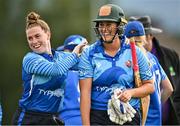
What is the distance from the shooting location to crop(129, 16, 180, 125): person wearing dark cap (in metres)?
13.9

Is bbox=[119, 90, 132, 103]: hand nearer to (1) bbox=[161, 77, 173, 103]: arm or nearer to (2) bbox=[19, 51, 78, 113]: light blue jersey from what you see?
(2) bbox=[19, 51, 78, 113]: light blue jersey

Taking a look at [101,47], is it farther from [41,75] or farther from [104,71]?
[41,75]

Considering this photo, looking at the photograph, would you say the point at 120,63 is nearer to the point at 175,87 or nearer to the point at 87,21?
the point at 175,87

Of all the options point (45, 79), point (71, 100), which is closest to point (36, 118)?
point (45, 79)

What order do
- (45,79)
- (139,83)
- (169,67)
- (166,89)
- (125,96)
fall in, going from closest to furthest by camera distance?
(125,96) < (139,83) < (45,79) < (166,89) < (169,67)

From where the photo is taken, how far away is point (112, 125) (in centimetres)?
1073

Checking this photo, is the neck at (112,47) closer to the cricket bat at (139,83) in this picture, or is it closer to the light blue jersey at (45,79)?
the cricket bat at (139,83)

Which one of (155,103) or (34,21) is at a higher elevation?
(34,21)

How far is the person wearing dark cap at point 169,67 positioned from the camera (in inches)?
546

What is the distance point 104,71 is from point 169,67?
12.7 ft

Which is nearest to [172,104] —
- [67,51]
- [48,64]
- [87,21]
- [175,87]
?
[175,87]

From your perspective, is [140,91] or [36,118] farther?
[36,118]

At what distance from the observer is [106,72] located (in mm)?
10680

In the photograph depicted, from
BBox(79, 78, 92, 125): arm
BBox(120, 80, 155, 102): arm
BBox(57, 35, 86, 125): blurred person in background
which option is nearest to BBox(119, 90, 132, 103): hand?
BBox(120, 80, 155, 102): arm
